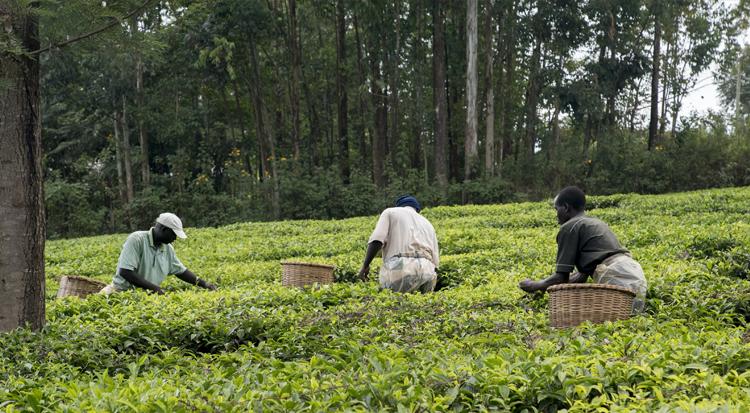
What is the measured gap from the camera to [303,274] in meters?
9.39

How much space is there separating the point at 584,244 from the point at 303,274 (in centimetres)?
364

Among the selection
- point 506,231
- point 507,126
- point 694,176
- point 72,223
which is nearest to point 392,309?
point 506,231

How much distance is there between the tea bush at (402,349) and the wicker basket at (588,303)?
0.77ft

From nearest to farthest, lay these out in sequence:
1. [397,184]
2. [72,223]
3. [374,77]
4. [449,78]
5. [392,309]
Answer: [392,309] < [397,184] < [72,223] < [374,77] < [449,78]

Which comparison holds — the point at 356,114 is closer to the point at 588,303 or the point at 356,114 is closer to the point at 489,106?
the point at 489,106

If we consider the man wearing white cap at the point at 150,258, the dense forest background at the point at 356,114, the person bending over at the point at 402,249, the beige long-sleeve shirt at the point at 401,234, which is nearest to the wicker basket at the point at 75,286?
the man wearing white cap at the point at 150,258

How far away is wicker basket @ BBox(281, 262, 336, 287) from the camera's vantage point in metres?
9.39

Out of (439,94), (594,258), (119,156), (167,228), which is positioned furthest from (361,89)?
(594,258)

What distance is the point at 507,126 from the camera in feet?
118

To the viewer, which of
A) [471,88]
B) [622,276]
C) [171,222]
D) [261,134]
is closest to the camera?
[622,276]

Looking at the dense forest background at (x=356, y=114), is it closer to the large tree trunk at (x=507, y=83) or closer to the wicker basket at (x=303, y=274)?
the large tree trunk at (x=507, y=83)

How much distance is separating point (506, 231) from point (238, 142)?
20.0m

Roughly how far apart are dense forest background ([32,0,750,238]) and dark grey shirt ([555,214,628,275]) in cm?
1735

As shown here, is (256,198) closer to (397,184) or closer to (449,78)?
(397,184)
